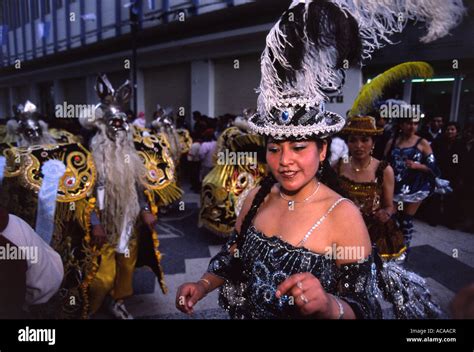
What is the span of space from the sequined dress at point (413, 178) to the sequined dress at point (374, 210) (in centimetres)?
80

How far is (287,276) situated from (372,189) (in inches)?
55.5

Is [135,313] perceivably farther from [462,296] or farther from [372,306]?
[462,296]

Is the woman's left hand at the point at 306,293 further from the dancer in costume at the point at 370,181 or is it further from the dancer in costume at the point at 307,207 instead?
the dancer in costume at the point at 370,181

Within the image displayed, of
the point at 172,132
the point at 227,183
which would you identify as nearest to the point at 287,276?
the point at 227,183

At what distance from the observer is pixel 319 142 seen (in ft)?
4.01

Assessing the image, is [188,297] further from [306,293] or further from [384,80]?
[384,80]

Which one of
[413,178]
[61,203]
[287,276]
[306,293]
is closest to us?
[306,293]

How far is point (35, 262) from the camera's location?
4.88 ft

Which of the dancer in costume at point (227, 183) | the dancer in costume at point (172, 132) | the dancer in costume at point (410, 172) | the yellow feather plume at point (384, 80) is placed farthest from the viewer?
the dancer in costume at point (172, 132)

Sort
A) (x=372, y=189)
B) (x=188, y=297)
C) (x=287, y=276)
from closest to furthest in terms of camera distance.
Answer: (x=287, y=276)
(x=188, y=297)
(x=372, y=189)

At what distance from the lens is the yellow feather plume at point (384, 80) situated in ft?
6.64

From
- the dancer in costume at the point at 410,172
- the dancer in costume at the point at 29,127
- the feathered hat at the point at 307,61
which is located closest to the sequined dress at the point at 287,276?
the feathered hat at the point at 307,61

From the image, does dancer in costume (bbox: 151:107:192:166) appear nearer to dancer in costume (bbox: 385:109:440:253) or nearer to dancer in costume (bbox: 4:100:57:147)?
dancer in costume (bbox: 4:100:57:147)

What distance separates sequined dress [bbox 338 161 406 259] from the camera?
235 centimetres
